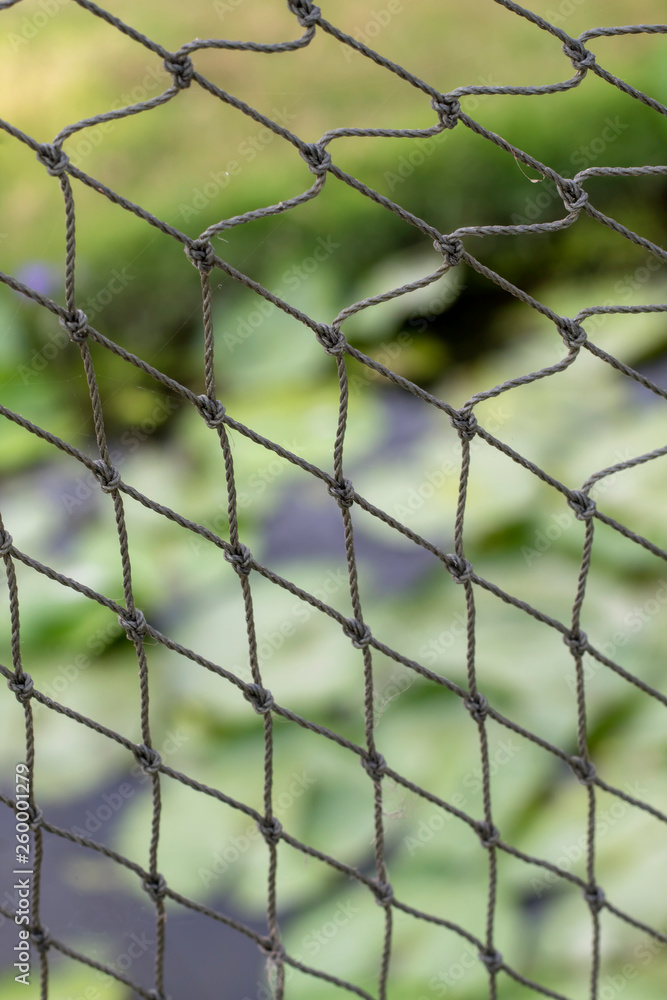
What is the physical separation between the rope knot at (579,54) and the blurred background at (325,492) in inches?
27.7

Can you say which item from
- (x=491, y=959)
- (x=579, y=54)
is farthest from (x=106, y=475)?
(x=491, y=959)

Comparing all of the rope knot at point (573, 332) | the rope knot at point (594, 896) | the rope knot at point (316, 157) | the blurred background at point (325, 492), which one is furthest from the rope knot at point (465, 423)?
the blurred background at point (325, 492)

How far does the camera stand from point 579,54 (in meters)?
0.57

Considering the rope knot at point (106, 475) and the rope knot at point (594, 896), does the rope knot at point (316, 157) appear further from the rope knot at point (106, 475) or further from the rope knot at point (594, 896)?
the rope knot at point (594, 896)

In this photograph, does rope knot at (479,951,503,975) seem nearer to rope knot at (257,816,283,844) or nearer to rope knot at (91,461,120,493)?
rope knot at (257,816,283,844)

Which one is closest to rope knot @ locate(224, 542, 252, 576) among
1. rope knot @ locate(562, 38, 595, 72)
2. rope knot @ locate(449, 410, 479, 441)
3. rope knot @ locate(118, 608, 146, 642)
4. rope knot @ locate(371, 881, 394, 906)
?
rope knot @ locate(118, 608, 146, 642)

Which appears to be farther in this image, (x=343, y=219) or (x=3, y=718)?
(x=343, y=219)

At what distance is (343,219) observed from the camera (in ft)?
5.61

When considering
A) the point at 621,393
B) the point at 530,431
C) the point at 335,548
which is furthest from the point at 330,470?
the point at 621,393

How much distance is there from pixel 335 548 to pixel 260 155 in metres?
0.85

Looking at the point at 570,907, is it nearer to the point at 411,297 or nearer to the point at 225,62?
the point at 411,297

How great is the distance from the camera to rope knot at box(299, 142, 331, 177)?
55 centimetres

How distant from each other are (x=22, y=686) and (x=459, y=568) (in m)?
0.31

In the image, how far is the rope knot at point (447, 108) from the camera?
562mm
